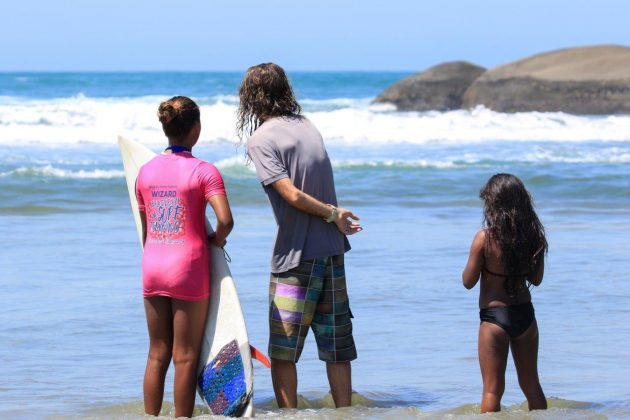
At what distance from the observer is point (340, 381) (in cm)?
486

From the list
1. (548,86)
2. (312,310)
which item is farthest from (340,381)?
(548,86)

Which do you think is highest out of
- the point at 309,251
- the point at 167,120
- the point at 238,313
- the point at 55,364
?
the point at 167,120

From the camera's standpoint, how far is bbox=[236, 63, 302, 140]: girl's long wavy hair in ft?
15.2

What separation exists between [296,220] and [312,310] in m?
0.42

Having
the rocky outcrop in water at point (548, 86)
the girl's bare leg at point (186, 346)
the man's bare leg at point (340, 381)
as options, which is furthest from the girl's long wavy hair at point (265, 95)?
the rocky outcrop in water at point (548, 86)

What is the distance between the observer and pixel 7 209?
12.6 metres

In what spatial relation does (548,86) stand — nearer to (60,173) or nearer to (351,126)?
(351,126)

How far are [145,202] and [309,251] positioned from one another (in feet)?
2.43

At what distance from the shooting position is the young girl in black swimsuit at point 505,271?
14.8 ft

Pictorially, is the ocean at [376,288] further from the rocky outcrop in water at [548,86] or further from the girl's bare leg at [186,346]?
the rocky outcrop in water at [548,86]

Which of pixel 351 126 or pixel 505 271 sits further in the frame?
pixel 351 126

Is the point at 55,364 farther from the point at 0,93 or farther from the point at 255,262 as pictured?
the point at 0,93

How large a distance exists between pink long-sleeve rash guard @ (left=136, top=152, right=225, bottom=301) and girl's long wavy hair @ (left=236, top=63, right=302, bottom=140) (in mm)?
346

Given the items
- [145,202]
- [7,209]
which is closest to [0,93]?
[7,209]
